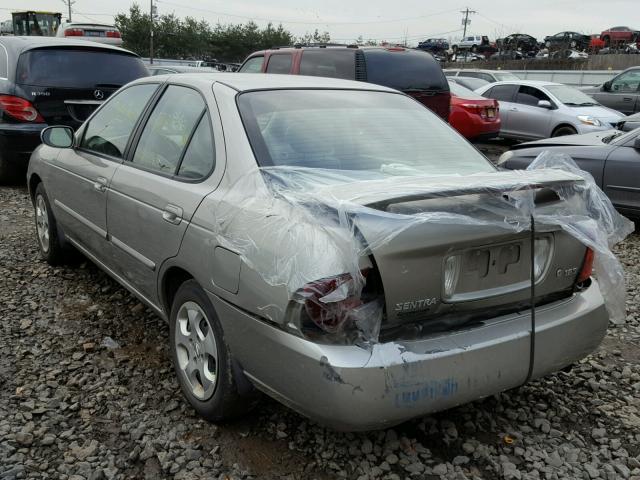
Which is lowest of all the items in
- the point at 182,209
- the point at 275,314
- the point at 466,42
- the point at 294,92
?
the point at 275,314

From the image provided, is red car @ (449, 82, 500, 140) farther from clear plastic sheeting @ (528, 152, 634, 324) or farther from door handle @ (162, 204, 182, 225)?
door handle @ (162, 204, 182, 225)

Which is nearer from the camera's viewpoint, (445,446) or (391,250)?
(391,250)

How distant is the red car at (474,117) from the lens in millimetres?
10602

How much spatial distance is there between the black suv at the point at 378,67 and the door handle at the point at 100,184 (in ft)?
16.0

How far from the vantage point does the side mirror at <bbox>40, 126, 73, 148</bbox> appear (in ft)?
13.2

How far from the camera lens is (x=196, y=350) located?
111 inches

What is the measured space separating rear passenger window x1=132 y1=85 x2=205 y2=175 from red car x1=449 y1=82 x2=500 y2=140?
310 inches

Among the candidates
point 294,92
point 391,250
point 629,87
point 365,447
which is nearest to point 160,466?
point 365,447

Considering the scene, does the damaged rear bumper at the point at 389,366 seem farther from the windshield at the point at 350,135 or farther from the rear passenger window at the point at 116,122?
the rear passenger window at the point at 116,122

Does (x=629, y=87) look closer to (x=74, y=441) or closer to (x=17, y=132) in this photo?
(x=17, y=132)

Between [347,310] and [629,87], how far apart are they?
1463 centimetres

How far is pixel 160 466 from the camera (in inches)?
99.5

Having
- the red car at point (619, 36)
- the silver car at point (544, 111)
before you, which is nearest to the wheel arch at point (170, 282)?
the silver car at point (544, 111)

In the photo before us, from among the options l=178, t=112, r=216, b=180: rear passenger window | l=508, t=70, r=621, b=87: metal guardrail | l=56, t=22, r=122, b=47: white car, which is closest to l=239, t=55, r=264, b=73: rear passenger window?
l=178, t=112, r=216, b=180: rear passenger window
